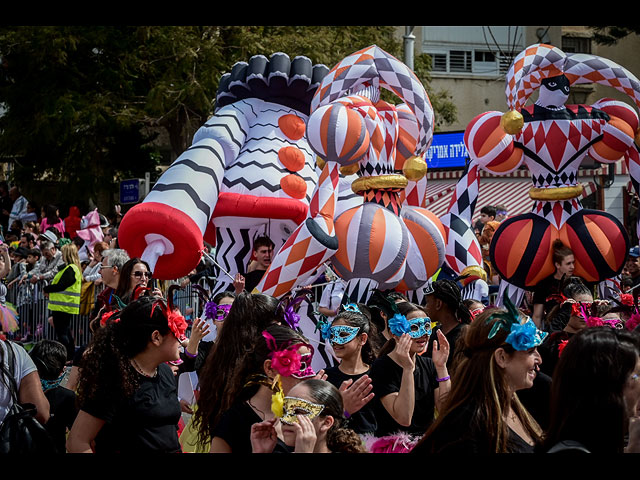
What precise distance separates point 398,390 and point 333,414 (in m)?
1.05

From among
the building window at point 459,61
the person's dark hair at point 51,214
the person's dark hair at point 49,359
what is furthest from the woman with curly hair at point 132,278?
the building window at point 459,61

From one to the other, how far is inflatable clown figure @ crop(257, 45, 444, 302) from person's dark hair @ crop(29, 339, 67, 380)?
7.16 feet

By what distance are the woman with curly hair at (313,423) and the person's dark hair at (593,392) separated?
0.65 metres

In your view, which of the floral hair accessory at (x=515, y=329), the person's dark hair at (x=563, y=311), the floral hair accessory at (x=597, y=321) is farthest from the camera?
the person's dark hair at (x=563, y=311)

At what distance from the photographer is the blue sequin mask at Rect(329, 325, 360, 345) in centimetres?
425

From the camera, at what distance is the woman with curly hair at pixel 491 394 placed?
2.77 metres

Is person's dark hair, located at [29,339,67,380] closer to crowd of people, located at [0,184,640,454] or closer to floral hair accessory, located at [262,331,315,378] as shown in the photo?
crowd of people, located at [0,184,640,454]

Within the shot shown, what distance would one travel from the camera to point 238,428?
10.1 ft

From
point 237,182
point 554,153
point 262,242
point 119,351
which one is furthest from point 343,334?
point 237,182

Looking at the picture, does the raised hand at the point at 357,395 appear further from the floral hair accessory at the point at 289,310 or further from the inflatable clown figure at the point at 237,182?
the inflatable clown figure at the point at 237,182

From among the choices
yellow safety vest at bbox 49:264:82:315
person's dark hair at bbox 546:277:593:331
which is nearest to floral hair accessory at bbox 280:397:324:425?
person's dark hair at bbox 546:277:593:331

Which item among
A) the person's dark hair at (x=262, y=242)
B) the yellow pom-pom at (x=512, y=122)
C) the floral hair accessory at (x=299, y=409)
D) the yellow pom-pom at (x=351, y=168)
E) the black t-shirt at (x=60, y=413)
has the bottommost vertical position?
the person's dark hair at (x=262, y=242)

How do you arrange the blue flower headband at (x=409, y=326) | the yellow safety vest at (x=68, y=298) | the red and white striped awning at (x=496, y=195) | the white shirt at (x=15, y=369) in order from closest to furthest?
the white shirt at (x=15, y=369), the blue flower headband at (x=409, y=326), the yellow safety vest at (x=68, y=298), the red and white striped awning at (x=496, y=195)

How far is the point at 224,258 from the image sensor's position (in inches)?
319
